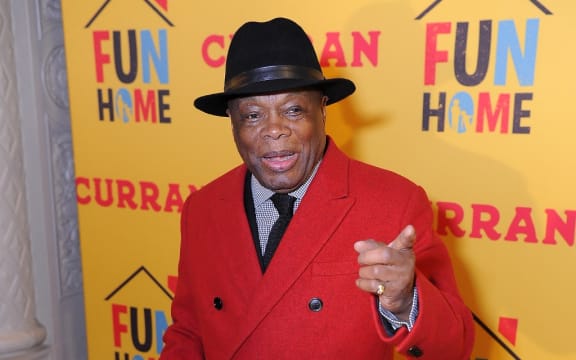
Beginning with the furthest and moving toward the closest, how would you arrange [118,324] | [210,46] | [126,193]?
[118,324] < [126,193] < [210,46]

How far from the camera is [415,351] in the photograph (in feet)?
3.34

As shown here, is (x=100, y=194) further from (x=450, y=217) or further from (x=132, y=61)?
(x=450, y=217)

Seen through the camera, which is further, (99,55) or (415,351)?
(99,55)

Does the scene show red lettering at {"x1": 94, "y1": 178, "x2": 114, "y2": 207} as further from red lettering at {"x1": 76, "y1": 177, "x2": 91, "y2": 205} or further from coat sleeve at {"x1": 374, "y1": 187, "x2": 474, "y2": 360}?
coat sleeve at {"x1": 374, "y1": 187, "x2": 474, "y2": 360}

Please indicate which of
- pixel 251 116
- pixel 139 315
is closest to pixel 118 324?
pixel 139 315

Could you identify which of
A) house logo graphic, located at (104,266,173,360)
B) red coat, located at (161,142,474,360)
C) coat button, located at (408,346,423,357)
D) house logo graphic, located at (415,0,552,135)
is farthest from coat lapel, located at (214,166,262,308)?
house logo graphic, located at (104,266,173,360)

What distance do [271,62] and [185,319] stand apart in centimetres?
65

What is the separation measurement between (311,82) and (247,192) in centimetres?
33

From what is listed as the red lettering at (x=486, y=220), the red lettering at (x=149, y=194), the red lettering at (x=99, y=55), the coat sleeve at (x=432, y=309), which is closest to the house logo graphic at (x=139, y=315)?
the red lettering at (x=149, y=194)

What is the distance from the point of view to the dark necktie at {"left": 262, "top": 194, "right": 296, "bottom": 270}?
123 cm

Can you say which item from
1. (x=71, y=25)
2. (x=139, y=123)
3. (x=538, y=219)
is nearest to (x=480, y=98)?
(x=538, y=219)

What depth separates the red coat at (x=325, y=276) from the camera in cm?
114

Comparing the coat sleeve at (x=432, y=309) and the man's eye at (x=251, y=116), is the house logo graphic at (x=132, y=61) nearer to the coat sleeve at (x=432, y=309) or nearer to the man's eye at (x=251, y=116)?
the man's eye at (x=251, y=116)

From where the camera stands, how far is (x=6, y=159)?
208cm
